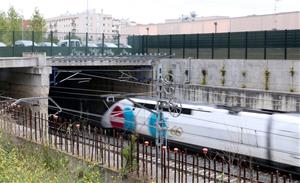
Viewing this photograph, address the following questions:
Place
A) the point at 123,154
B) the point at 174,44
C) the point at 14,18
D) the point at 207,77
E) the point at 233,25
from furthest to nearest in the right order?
the point at 14,18, the point at 233,25, the point at 174,44, the point at 207,77, the point at 123,154

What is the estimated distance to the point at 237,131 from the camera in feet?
67.4

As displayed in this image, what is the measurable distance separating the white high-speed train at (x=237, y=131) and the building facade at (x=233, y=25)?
26.0 m

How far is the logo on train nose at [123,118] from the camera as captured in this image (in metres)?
27.7

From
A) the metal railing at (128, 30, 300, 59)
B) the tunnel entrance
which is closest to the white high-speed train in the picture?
the tunnel entrance

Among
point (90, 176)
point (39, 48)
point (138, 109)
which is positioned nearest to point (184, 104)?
point (138, 109)

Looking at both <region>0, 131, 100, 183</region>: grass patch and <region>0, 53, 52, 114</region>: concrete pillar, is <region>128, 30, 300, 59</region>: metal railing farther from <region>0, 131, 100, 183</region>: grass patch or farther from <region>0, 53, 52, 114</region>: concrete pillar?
<region>0, 131, 100, 183</region>: grass patch

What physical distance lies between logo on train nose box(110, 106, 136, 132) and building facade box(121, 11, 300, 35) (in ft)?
79.8

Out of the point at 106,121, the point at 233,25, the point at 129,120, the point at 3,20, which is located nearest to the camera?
the point at 129,120

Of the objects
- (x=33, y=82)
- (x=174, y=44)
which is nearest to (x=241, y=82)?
(x=174, y=44)

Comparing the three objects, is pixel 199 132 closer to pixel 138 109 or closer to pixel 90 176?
pixel 138 109

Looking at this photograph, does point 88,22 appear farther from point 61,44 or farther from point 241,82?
point 241,82

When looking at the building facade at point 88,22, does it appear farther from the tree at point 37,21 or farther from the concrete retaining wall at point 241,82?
the concrete retaining wall at point 241,82

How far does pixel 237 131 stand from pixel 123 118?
32.1 ft

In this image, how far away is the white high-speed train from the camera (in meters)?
18.4
